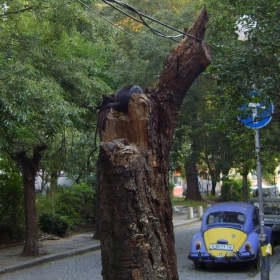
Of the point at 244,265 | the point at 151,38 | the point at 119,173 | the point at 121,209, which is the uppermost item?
the point at 151,38

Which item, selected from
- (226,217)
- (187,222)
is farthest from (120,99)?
(187,222)

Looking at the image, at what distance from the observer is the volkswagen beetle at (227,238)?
12.9 meters

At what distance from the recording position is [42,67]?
1339cm

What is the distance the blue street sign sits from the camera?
9.69 meters

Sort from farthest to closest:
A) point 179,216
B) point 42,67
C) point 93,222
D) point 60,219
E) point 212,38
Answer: point 179,216 < point 93,222 < point 60,219 < point 42,67 < point 212,38

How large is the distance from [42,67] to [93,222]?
1185 cm

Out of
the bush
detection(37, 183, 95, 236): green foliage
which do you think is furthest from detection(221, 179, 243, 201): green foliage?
the bush

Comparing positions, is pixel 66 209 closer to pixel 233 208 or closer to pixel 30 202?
pixel 30 202

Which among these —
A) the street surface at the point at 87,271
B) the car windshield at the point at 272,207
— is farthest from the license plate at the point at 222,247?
the car windshield at the point at 272,207

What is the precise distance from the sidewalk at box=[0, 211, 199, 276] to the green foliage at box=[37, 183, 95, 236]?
2.21ft

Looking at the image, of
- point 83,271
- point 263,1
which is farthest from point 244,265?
point 263,1

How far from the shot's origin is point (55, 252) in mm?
17062

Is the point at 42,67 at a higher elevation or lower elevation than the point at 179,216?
higher

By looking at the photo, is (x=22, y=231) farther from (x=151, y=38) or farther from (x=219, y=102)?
(x=219, y=102)
